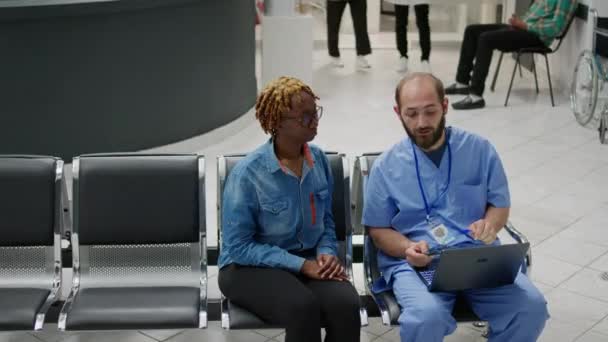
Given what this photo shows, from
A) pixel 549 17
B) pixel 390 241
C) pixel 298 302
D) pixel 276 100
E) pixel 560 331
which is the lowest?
pixel 560 331

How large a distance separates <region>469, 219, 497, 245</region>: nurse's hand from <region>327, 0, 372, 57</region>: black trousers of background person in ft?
20.8

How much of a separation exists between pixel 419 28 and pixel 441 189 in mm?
6201

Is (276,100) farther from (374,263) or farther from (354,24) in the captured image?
(354,24)

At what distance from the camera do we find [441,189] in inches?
132

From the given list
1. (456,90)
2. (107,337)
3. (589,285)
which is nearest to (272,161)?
(107,337)

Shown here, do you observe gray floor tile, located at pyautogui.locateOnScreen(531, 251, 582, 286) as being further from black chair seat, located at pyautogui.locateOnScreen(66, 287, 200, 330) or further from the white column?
the white column

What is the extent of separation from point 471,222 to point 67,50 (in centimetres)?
343

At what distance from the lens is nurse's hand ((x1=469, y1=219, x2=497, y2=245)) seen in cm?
327

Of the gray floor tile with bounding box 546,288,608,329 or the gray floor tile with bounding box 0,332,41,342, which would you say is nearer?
the gray floor tile with bounding box 0,332,41,342

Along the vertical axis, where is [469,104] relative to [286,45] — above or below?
below

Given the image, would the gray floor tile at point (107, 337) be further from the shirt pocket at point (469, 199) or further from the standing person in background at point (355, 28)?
the standing person in background at point (355, 28)

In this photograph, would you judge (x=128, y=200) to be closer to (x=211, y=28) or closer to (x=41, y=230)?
(x=41, y=230)

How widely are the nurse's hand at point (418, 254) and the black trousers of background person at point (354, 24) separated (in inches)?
252

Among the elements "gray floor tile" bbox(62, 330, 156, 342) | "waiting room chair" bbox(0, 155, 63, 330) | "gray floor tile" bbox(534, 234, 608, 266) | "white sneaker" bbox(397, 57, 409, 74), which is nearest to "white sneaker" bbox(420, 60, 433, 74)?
"white sneaker" bbox(397, 57, 409, 74)
